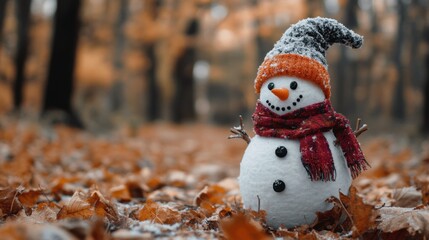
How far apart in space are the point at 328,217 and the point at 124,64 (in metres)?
19.2

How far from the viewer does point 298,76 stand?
2.00 m

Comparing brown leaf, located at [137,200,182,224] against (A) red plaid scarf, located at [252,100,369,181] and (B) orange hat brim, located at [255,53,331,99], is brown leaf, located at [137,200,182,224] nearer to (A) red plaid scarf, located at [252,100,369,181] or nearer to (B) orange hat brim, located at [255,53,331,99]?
(A) red plaid scarf, located at [252,100,369,181]

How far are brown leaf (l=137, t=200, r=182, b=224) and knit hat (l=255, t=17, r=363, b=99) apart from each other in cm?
75

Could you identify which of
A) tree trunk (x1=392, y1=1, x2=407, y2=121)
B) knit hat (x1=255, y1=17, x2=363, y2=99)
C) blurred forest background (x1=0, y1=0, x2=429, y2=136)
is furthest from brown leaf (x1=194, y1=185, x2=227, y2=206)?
tree trunk (x1=392, y1=1, x2=407, y2=121)

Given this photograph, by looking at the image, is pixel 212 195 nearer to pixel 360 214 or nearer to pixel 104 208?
pixel 104 208

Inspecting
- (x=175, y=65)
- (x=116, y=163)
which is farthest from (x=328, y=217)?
(x=175, y=65)

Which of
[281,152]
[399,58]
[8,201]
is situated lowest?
[8,201]

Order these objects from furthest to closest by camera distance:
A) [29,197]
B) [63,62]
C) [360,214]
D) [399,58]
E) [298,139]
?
1. [399,58]
2. [63,62]
3. [29,197]
4. [298,139]
5. [360,214]

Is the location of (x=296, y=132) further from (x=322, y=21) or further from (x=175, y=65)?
(x=175, y=65)

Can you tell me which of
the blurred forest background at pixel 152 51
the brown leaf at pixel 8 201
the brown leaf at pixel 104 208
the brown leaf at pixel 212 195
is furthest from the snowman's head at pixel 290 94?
the blurred forest background at pixel 152 51

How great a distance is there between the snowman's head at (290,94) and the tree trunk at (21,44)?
11.8 meters

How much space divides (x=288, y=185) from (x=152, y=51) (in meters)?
16.7

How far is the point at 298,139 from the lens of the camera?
6.48 feet

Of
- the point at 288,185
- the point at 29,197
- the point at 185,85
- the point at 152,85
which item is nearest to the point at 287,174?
the point at 288,185
